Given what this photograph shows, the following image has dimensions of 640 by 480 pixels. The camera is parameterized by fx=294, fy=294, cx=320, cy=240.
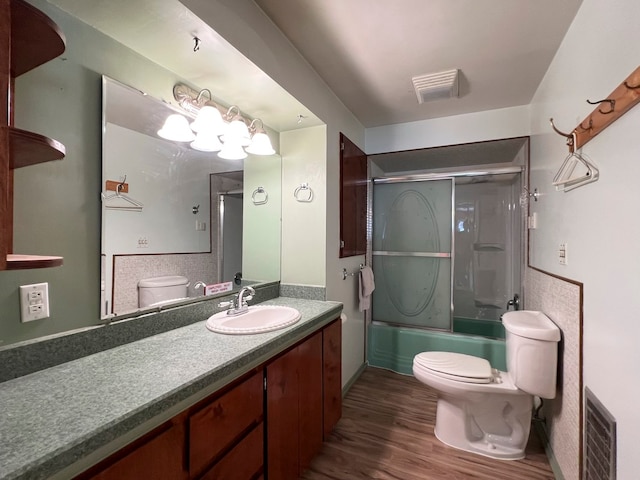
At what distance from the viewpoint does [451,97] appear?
223 centimetres

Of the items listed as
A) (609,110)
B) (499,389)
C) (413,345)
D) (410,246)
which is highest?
(609,110)

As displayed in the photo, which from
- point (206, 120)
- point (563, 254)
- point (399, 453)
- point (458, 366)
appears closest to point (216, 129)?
point (206, 120)

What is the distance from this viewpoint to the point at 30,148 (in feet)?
2.48

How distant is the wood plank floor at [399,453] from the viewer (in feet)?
5.34

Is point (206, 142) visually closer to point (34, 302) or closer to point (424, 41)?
point (34, 302)

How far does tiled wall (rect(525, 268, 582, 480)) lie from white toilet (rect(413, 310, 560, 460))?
54 mm

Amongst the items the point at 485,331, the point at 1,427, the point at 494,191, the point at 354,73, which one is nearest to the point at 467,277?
the point at 485,331

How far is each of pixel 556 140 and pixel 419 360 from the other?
5.11 feet

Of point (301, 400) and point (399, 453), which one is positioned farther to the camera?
point (399, 453)

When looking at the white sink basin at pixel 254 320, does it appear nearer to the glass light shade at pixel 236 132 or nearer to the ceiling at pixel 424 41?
the glass light shade at pixel 236 132

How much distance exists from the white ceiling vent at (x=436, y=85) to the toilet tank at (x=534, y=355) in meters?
1.59

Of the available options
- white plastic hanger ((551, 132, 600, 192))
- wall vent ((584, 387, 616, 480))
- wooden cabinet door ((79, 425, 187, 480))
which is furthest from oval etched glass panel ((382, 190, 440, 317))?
wooden cabinet door ((79, 425, 187, 480))

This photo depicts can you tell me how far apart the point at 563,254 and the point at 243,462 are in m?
1.76

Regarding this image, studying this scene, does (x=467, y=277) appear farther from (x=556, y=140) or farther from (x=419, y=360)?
(x=556, y=140)
